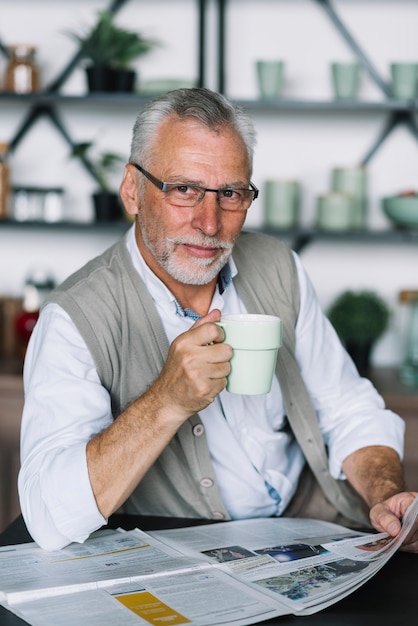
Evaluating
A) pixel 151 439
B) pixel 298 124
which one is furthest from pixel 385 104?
pixel 151 439

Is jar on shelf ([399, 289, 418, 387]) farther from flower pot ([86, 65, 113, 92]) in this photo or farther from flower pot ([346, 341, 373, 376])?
flower pot ([86, 65, 113, 92])

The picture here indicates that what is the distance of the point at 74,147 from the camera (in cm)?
348

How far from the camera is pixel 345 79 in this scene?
335cm

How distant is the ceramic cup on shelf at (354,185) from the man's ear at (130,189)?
1.68 metres

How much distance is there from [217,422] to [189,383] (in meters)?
0.43

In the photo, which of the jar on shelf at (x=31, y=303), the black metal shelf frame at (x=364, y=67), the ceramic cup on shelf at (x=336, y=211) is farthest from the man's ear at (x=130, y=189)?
the black metal shelf frame at (x=364, y=67)

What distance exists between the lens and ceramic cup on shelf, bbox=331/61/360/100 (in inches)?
131

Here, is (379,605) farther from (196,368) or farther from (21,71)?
(21,71)

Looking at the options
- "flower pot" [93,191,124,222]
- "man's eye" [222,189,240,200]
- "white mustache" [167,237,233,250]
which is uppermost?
"man's eye" [222,189,240,200]

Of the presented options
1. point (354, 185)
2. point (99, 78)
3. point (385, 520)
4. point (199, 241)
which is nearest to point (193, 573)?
point (385, 520)

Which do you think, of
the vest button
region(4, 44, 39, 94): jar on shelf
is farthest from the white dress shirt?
region(4, 44, 39, 94): jar on shelf

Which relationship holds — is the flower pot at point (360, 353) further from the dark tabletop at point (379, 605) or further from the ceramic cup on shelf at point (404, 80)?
the dark tabletop at point (379, 605)

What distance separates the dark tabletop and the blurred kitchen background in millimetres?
2150

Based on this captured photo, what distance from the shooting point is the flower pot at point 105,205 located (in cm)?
348
